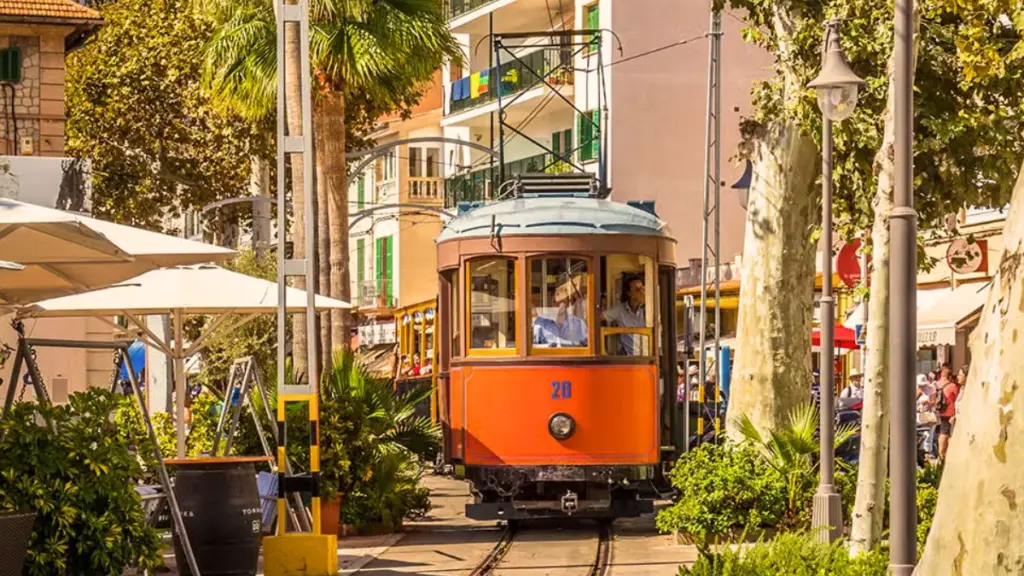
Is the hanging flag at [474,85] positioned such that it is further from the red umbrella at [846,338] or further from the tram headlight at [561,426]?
the tram headlight at [561,426]

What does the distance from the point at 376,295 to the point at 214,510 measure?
57.0 metres

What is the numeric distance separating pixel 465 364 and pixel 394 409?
1508 mm

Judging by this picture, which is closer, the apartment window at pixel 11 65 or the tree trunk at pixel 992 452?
the tree trunk at pixel 992 452

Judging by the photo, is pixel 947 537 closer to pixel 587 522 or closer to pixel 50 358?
pixel 587 522

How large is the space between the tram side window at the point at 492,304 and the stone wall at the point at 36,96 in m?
22.0

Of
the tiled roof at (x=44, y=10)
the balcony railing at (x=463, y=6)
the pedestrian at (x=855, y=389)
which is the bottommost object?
the pedestrian at (x=855, y=389)

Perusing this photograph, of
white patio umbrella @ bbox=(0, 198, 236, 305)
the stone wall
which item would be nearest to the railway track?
white patio umbrella @ bbox=(0, 198, 236, 305)

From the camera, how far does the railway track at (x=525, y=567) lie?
1731 cm

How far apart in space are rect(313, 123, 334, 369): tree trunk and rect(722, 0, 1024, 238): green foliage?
406 inches

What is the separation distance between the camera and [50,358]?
123 ft

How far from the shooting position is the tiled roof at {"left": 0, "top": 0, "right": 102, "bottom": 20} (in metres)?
40.0

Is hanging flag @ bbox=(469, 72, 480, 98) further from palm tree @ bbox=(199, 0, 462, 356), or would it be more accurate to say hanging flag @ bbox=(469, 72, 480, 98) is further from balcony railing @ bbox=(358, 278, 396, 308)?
palm tree @ bbox=(199, 0, 462, 356)

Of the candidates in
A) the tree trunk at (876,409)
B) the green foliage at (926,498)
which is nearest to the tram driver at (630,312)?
the green foliage at (926,498)

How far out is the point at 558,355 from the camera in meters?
20.2
